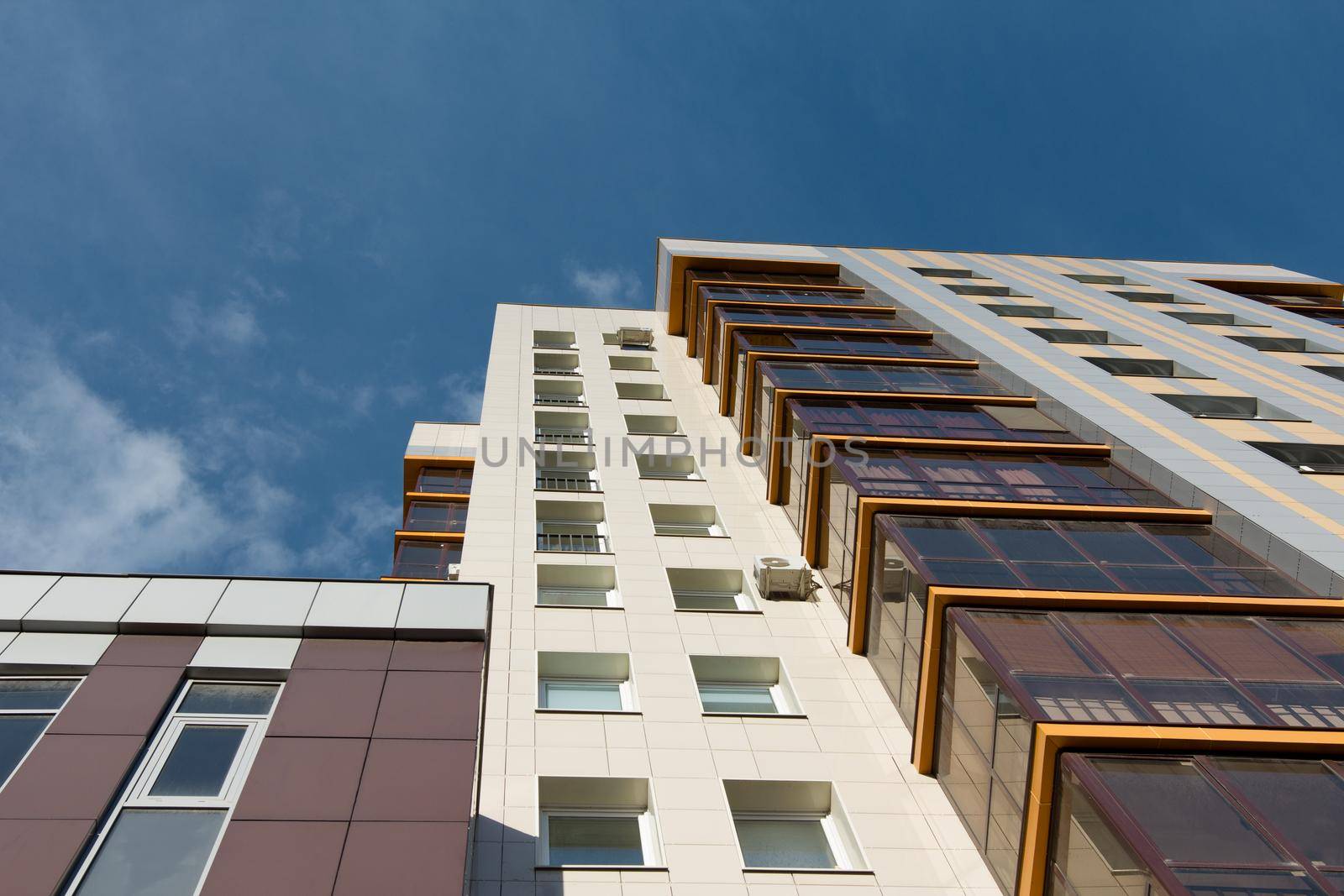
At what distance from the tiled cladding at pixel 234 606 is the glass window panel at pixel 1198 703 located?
8.79m

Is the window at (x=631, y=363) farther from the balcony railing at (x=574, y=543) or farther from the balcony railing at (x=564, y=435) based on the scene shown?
the balcony railing at (x=574, y=543)

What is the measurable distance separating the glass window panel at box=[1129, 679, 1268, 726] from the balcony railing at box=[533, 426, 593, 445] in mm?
19243

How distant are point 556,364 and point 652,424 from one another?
7306 millimetres

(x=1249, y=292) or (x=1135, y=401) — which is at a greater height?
(x=1249, y=292)

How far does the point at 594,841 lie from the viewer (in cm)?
1496

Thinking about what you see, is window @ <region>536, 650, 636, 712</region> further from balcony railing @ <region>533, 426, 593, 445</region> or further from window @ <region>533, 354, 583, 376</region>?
window @ <region>533, 354, 583, 376</region>

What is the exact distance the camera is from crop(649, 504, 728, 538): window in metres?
26.0

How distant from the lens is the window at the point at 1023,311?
37.9 m

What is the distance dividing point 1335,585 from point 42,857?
19292 millimetres

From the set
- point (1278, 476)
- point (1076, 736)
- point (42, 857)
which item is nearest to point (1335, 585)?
point (1278, 476)

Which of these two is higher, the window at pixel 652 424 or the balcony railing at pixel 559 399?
the balcony railing at pixel 559 399

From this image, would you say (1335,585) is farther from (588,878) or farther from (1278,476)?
(588,878)

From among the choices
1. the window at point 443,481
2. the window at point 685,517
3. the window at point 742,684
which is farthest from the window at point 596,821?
the window at point 443,481

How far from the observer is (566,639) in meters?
19.4
